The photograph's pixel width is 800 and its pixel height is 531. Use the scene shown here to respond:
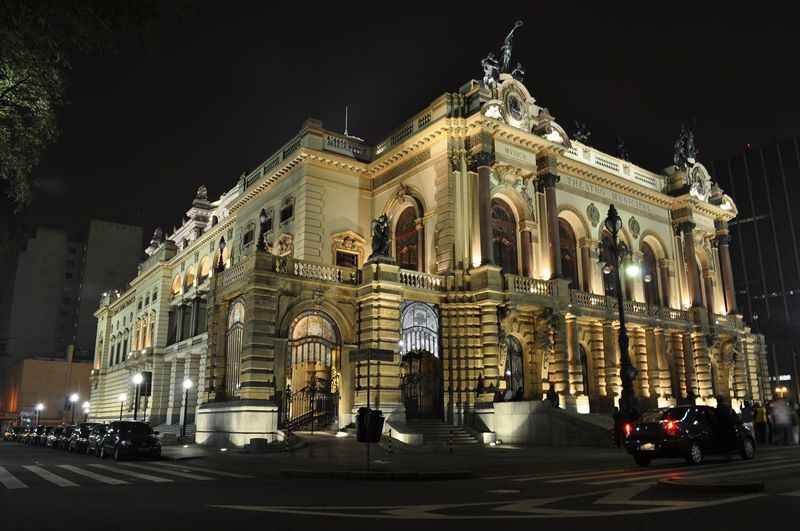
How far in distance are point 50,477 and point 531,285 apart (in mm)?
23408

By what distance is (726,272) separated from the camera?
4719 cm

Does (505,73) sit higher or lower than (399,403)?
higher

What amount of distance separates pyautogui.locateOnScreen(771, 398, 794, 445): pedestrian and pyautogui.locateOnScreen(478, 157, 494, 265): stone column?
1323cm

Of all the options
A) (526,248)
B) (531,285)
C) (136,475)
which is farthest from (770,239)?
(136,475)

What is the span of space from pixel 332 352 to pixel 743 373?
3100 centimetres

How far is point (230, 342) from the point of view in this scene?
3002 centimetres

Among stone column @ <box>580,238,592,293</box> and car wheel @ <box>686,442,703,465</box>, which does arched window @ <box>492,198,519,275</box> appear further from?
car wheel @ <box>686,442,703,465</box>

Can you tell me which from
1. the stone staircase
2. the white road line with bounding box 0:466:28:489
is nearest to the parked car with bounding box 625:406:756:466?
the stone staircase

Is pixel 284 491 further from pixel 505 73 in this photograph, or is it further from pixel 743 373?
pixel 743 373

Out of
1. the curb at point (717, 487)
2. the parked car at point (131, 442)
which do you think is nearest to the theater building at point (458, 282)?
the parked car at point (131, 442)

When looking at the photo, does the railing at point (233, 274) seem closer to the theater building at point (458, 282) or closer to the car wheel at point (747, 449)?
the theater building at point (458, 282)

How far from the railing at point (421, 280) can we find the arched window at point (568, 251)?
10822 mm

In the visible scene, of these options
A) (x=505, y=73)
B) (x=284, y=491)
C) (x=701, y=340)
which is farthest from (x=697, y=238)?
(x=284, y=491)

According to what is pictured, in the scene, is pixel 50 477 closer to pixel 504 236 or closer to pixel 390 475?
pixel 390 475
